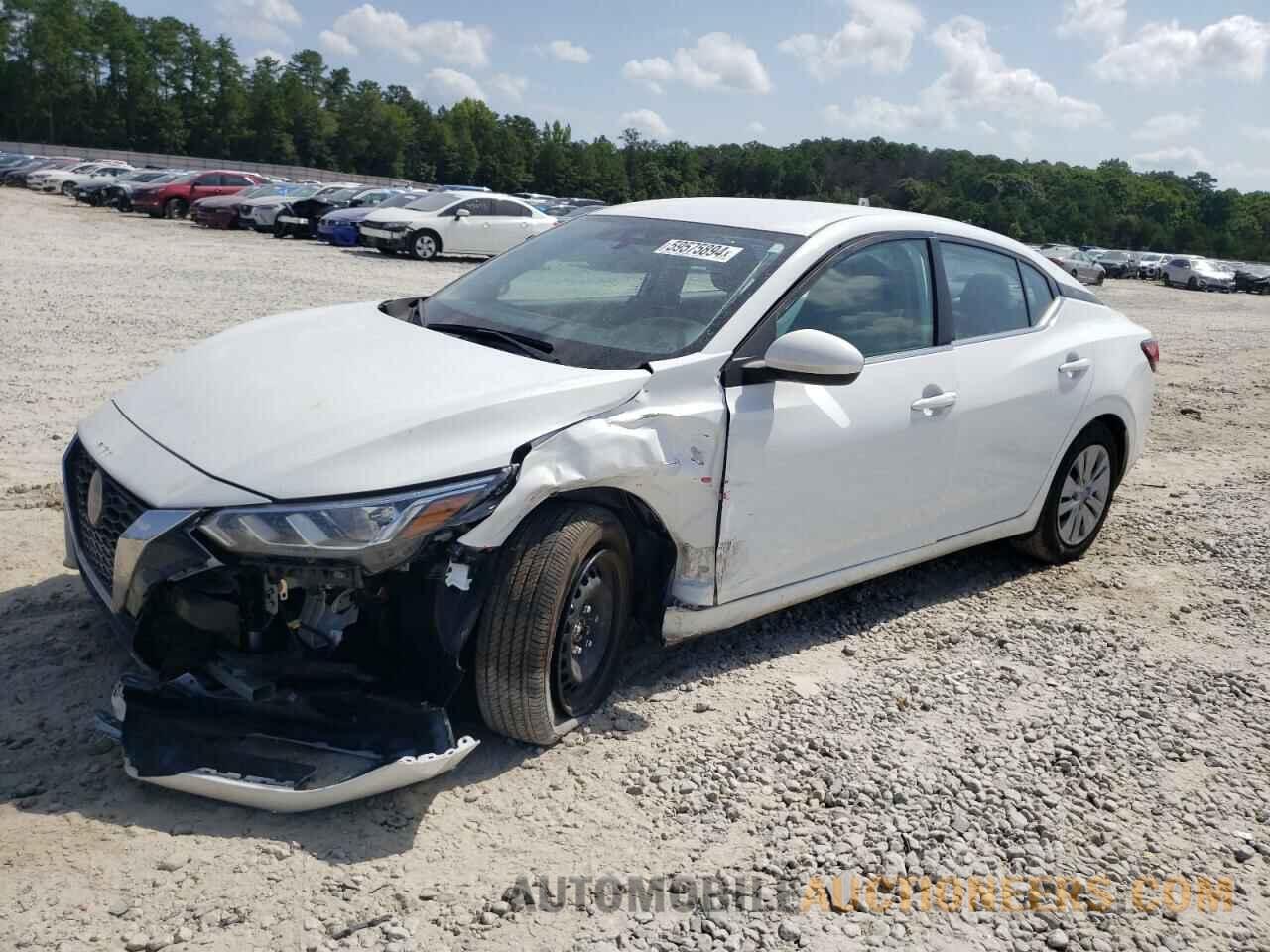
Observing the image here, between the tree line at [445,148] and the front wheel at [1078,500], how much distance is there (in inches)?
3040

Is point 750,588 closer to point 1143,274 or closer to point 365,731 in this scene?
point 365,731

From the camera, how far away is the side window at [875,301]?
415 cm

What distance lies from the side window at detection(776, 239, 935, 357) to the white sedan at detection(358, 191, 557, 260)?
65.6 feet

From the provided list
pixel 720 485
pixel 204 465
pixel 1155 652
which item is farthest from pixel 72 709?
pixel 1155 652

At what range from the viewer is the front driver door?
3.84 meters

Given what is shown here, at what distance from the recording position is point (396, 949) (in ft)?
8.59

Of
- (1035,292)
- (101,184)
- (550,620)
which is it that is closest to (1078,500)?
(1035,292)

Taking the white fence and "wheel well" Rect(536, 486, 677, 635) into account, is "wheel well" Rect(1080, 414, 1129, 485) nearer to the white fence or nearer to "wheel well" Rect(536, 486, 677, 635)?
"wheel well" Rect(536, 486, 677, 635)

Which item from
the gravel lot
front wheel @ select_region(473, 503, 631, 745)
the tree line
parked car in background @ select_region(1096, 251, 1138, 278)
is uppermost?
the tree line

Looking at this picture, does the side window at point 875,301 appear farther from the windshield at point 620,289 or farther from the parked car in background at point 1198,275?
the parked car in background at point 1198,275

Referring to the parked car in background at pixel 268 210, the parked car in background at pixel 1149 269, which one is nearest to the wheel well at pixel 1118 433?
the parked car in background at pixel 268 210

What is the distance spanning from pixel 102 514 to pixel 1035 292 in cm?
414

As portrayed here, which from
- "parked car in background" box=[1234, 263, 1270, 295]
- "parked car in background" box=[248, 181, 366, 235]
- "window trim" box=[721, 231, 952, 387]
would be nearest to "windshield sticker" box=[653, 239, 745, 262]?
"window trim" box=[721, 231, 952, 387]

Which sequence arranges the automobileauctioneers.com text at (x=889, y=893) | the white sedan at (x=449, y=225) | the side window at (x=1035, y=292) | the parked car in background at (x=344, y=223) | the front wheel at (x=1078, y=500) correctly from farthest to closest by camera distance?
1. the parked car in background at (x=344, y=223)
2. the white sedan at (x=449, y=225)
3. the front wheel at (x=1078, y=500)
4. the side window at (x=1035, y=292)
5. the automobileauctioneers.com text at (x=889, y=893)
